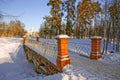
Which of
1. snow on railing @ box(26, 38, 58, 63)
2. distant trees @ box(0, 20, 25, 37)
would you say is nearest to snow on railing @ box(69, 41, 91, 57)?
snow on railing @ box(26, 38, 58, 63)

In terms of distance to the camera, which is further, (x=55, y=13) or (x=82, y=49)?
(x=55, y=13)

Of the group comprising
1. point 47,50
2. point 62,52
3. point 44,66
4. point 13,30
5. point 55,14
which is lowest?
point 44,66

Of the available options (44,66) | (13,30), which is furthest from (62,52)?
(13,30)

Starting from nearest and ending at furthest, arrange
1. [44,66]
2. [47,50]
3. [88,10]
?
[44,66], [47,50], [88,10]

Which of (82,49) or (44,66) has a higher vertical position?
(82,49)

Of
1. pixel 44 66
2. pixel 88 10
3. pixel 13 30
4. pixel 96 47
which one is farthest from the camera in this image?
pixel 13 30

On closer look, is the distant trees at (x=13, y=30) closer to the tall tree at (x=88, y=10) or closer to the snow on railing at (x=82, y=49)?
the tall tree at (x=88, y=10)

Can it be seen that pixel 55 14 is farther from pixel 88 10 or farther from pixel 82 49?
pixel 82 49

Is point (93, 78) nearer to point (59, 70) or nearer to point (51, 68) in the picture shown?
point (59, 70)

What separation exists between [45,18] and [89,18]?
27.5ft

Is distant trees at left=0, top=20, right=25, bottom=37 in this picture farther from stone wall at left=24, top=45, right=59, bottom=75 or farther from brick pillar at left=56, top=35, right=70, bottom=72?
brick pillar at left=56, top=35, right=70, bottom=72

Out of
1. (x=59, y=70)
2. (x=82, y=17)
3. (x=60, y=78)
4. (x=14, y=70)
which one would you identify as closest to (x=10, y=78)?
(x=14, y=70)

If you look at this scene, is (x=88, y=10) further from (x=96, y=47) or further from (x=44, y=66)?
(x=96, y=47)

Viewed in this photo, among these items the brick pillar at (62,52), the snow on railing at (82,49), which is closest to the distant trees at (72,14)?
the snow on railing at (82,49)
